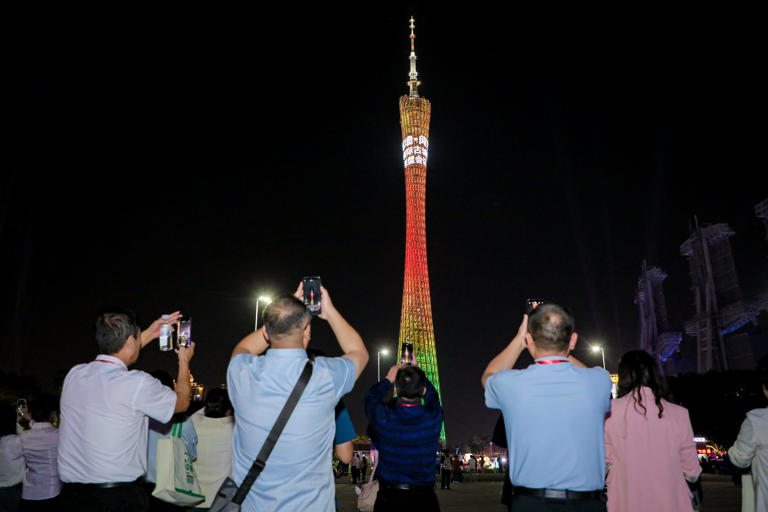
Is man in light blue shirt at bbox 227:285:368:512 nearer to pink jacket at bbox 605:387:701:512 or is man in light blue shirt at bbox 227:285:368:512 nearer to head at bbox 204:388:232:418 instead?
head at bbox 204:388:232:418

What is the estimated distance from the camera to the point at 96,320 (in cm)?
446

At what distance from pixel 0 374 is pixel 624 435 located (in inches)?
1906

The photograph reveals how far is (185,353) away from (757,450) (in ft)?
15.0

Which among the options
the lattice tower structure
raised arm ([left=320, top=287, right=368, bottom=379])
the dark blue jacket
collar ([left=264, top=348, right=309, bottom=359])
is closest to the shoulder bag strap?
collar ([left=264, top=348, right=309, bottom=359])

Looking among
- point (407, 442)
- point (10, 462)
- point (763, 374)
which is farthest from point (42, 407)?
point (763, 374)

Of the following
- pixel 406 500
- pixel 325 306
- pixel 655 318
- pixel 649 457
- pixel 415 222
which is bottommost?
pixel 406 500

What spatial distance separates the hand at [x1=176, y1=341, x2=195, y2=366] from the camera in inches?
189

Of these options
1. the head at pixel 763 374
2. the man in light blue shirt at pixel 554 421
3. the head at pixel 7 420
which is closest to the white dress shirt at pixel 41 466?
the head at pixel 7 420

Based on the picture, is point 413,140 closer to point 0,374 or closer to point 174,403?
point 0,374

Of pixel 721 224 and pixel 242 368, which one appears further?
pixel 721 224

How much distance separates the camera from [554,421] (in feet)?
12.2

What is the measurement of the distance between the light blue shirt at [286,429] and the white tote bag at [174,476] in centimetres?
103

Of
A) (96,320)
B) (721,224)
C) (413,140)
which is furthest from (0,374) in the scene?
(721,224)

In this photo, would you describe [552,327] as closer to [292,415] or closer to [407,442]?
[292,415]
